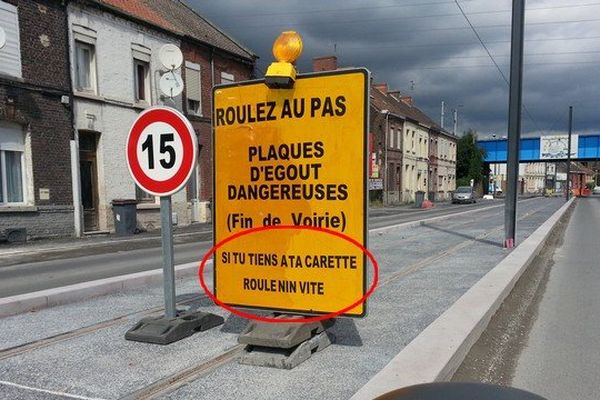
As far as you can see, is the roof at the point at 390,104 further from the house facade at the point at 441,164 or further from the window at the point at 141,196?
the window at the point at 141,196

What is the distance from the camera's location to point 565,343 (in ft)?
16.3

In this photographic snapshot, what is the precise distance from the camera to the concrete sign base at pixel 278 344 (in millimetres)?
3828

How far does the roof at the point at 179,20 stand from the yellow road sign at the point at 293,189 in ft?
55.8

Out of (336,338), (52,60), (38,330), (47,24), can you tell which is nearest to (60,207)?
(52,60)

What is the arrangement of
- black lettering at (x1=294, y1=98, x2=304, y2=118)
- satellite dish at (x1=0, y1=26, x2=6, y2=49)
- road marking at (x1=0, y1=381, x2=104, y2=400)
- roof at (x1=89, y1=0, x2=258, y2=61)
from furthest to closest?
roof at (x1=89, y1=0, x2=258, y2=61), satellite dish at (x1=0, y1=26, x2=6, y2=49), black lettering at (x1=294, y1=98, x2=304, y2=118), road marking at (x1=0, y1=381, x2=104, y2=400)

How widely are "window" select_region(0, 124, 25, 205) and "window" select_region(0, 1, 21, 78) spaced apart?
1.72 m

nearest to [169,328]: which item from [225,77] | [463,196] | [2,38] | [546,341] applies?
[546,341]

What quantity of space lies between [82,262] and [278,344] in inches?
332

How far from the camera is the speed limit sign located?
4492mm

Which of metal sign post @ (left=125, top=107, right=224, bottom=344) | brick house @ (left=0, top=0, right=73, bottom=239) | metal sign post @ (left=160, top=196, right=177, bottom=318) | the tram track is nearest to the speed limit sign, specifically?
metal sign post @ (left=125, top=107, right=224, bottom=344)

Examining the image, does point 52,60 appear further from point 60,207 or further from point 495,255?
point 495,255

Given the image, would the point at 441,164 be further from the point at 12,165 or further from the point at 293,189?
the point at 293,189

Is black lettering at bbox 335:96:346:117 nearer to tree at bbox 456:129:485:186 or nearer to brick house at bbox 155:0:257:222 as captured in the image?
brick house at bbox 155:0:257:222

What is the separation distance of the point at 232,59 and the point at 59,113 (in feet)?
38.3
